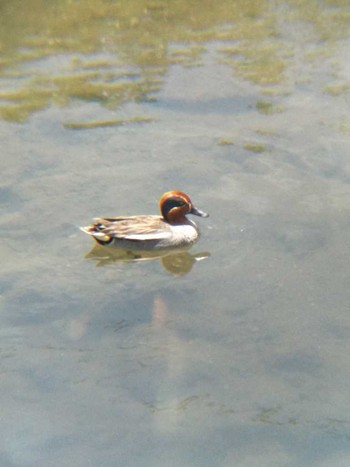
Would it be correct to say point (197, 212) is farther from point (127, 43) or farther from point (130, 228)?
point (127, 43)

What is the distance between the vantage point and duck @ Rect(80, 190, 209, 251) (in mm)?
9188

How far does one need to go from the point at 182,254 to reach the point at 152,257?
0.89ft

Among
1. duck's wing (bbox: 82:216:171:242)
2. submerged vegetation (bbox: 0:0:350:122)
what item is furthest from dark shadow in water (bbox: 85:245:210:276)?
submerged vegetation (bbox: 0:0:350:122)

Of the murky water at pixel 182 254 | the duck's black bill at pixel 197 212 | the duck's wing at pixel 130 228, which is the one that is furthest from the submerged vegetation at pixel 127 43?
the duck's wing at pixel 130 228

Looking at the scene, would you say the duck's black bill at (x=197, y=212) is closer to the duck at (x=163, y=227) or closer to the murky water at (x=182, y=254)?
the duck at (x=163, y=227)

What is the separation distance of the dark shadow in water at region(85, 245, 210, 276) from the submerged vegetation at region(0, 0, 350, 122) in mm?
2902

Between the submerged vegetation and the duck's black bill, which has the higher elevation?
the submerged vegetation

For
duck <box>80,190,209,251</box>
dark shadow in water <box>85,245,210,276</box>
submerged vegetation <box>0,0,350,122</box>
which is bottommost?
dark shadow in water <box>85,245,210,276</box>

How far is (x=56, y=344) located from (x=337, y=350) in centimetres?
204

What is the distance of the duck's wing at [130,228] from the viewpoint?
9.02 metres

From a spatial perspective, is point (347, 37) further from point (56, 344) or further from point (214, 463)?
point (214, 463)

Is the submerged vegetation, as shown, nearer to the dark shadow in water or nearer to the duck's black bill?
the duck's black bill

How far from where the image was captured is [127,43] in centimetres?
1366

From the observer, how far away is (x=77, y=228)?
9398 millimetres
